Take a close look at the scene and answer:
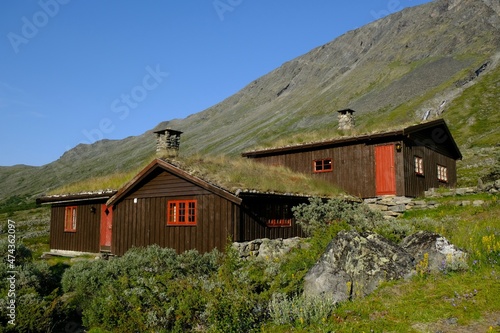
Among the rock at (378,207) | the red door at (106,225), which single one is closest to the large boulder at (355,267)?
the rock at (378,207)

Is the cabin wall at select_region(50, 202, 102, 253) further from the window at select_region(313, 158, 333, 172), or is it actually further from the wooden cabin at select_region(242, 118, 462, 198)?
the window at select_region(313, 158, 333, 172)

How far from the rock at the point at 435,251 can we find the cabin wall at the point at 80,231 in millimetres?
18001

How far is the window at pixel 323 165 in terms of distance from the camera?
25.7 meters

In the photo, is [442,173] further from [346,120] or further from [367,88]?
[367,88]

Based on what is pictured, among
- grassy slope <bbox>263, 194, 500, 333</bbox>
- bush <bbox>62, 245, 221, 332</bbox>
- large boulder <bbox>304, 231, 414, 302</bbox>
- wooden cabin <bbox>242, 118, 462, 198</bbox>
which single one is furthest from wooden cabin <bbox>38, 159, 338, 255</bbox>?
grassy slope <bbox>263, 194, 500, 333</bbox>

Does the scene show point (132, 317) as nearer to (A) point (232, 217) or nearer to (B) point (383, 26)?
(A) point (232, 217)

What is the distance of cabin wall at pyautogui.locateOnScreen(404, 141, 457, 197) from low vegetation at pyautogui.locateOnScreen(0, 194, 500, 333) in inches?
324

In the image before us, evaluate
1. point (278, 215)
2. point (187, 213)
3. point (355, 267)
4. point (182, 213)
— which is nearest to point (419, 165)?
point (278, 215)

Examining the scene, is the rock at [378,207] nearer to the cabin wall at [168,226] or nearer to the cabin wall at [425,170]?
the cabin wall at [425,170]

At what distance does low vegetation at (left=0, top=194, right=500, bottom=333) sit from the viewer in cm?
827

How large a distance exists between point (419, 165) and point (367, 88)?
323ft

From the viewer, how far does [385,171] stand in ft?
76.1

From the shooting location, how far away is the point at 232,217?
55.6 ft

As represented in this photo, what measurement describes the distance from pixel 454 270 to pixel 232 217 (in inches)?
356
